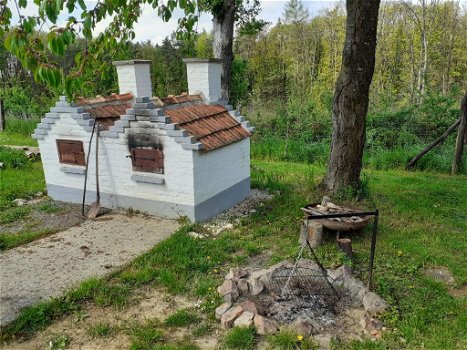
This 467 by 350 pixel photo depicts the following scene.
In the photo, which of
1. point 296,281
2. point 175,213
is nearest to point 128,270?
point 175,213

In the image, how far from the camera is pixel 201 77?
27.9 ft

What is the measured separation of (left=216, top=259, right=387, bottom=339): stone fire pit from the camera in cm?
432

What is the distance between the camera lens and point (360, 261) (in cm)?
590

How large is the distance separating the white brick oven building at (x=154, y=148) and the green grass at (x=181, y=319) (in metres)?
2.73

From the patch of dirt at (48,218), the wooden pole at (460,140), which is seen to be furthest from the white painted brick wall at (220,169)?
the wooden pole at (460,140)

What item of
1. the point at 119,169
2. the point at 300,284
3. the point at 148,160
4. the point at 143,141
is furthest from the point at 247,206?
the point at 300,284

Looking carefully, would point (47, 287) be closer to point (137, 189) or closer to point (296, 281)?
point (137, 189)

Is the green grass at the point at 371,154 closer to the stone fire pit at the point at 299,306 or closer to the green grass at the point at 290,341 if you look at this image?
the stone fire pit at the point at 299,306

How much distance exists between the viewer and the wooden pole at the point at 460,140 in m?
10.2

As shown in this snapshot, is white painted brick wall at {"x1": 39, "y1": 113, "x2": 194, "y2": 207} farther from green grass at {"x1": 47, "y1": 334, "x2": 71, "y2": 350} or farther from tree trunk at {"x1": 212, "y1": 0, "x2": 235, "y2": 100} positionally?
tree trunk at {"x1": 212, "y1": 0, "x2": 235, "y2": 100}

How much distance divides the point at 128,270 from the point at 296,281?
2.42 meters

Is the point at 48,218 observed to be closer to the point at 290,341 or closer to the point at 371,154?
the point at 290,341

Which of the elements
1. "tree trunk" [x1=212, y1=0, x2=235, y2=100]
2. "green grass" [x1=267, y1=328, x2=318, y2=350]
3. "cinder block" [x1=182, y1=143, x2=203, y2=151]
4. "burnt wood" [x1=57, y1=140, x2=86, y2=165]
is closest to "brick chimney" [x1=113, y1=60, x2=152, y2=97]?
"burnt wood" [x1=57, y1=140, x2=86, y2=165]

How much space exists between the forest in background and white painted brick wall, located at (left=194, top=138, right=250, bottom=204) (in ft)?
6.43
